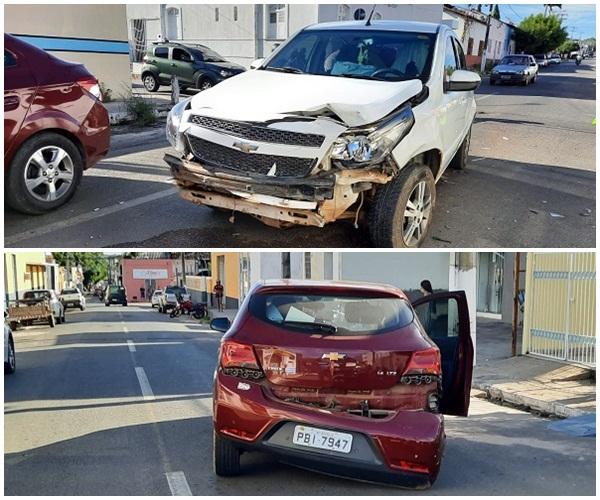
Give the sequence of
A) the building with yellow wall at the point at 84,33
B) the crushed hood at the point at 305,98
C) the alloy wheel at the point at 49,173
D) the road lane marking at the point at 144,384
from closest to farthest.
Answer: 1. the crushed hood at the point at 305,98
2. the alloy wheel at the point at 49,173
3. the road lane marking at the point at 144,384
4. the building with yellow wall at the point at 84,33

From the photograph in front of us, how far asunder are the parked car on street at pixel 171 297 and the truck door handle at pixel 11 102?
2208 centimetres

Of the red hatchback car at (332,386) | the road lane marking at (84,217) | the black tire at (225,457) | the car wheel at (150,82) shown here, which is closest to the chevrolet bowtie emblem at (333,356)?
the red hatchback car at (332,386)

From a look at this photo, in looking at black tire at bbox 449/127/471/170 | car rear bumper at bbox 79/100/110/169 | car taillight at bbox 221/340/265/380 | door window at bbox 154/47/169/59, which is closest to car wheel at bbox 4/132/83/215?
car rear bumper at bbox 79/100/110/169

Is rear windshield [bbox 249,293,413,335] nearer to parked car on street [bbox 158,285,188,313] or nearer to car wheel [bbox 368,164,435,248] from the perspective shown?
car wheel [bbox 368,164,435,248]

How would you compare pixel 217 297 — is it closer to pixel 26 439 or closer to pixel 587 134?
pixel 587 134

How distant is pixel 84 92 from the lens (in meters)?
7.30

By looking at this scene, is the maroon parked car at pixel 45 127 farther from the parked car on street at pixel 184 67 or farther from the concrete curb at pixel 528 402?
the parked car on street at pixel 184 67

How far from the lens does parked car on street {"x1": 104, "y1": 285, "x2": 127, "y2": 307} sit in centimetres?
3794

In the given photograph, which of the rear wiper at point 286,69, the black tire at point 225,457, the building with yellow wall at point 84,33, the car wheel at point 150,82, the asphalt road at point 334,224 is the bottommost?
the black tire at point 225,457

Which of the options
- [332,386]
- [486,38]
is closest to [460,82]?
[332,386]

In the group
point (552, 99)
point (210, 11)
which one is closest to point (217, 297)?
point (210, 11)

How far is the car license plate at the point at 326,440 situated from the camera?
409cm

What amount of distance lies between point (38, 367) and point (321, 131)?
25.5 feet

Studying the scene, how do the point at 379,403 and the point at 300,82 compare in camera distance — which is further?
the point at 300,82
